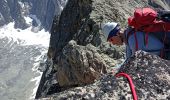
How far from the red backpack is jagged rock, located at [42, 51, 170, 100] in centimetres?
243

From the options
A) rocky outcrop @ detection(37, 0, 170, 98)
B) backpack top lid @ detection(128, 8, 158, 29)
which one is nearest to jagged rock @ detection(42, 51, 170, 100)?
backpack top lid @ detection(128, 8, 158, 29)

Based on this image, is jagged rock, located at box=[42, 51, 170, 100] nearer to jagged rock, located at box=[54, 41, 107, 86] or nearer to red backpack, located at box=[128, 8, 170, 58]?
red backpack, located at box=[128, 8, 170, 58]

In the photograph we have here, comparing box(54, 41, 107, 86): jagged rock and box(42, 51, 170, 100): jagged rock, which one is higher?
box(54, 41, 107, 86): jagged rock

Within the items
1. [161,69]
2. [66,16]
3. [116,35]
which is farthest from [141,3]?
[161,69]

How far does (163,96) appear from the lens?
644 cm

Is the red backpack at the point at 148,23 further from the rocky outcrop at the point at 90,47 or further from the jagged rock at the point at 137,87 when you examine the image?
the rocky outcrop at the point at 90,47

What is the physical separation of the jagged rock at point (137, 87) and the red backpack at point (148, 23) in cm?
243

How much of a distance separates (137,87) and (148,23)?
10.5 ft

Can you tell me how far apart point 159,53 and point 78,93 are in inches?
141

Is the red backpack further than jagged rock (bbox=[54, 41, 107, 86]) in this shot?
No

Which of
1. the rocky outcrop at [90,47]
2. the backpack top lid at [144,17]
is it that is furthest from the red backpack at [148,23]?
the rocky outcrop at [90,47]

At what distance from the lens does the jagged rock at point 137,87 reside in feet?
21.1

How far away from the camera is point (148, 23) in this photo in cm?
934

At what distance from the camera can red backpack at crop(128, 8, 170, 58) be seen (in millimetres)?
9289
